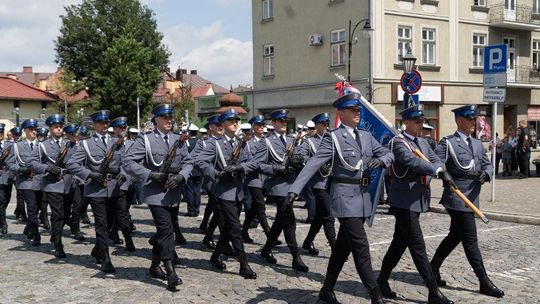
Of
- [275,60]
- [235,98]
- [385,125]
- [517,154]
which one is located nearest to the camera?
[385,125]

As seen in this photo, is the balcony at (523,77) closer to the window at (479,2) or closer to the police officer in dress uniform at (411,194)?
the window at (479,2)

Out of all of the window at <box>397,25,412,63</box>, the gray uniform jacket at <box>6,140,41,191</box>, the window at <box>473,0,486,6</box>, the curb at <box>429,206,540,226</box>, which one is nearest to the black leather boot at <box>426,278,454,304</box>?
the curb at <box>429,206,540,226</box>

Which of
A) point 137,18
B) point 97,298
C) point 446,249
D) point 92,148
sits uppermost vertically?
point 137,18

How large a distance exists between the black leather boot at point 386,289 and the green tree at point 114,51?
150 ft

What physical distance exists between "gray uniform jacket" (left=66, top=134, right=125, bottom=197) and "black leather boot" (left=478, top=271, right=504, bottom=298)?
4.70 m

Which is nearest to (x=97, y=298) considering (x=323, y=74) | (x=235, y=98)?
(x=235, y=98)

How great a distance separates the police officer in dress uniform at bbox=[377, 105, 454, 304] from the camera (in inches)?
245

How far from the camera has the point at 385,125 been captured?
31.5 ft

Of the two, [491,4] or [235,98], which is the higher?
[491,4]

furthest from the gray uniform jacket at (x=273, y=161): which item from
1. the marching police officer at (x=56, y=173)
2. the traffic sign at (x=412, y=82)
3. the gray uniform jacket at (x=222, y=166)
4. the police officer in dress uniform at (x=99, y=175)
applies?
the traffic sign at (x=412, y=82)

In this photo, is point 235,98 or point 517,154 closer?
point 235,98

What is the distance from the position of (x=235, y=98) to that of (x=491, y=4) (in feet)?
72.1

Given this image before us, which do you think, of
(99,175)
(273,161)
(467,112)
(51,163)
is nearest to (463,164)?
(467,112)

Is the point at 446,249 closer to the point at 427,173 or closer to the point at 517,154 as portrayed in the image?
the point at 427,173
